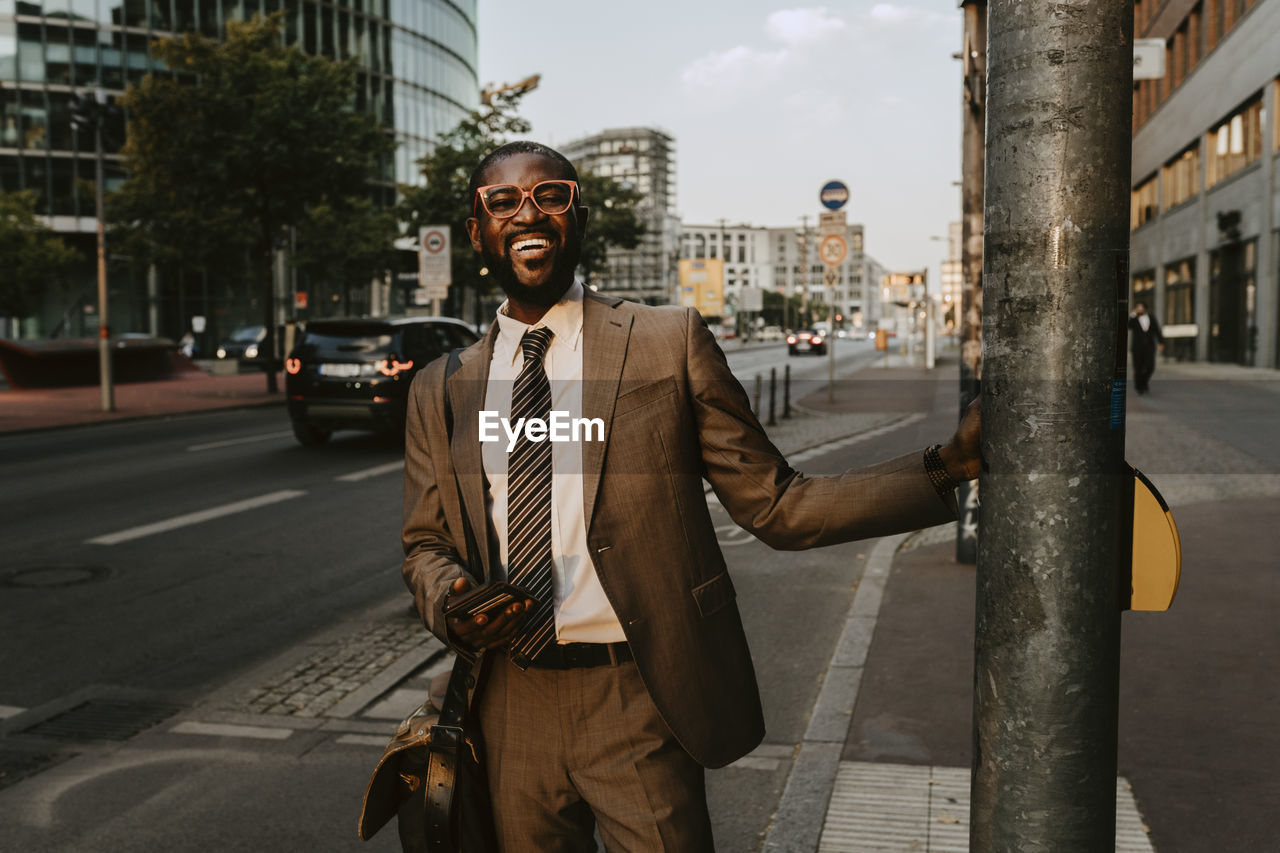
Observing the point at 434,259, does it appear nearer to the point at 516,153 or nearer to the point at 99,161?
the point at 99,161

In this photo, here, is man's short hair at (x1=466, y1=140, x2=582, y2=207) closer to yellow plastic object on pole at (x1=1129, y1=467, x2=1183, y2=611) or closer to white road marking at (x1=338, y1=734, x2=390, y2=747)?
yellow plastic object on pole at (x1=1129, y1=467, x2=1183, y2=611)

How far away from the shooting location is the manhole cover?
24.9 ft

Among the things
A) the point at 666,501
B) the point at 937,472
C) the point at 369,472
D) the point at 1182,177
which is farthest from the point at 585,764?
the point at 1182,177

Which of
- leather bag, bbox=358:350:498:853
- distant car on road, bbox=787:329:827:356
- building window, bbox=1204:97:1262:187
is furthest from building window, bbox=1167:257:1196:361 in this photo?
leather bag, bbox=358:350:498:853

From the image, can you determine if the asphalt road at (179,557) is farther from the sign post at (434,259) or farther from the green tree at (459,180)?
the green tree at (459,180)

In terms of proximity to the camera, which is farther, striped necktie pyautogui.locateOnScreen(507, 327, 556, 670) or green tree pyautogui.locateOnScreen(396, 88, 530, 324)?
green tree pyautogui.locateOnScreen(396, 88, 530, 324)

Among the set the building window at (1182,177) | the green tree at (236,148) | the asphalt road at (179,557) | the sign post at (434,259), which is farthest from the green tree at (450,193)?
the asphalt road at (179,557)

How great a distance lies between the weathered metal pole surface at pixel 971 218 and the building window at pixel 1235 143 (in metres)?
26.7

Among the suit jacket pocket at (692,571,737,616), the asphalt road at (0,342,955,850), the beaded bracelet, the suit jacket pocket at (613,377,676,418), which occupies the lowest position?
the asphalt road at (0,342,955,850)

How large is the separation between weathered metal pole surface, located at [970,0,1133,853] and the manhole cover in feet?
23.4

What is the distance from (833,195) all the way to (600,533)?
20.7 metres

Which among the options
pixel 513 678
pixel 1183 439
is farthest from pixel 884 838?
pixel 1183 439

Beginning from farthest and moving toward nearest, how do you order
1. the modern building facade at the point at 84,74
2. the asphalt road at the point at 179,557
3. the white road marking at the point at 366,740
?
the modern building facade at the point at 84,74 → the asphalt road at the point at 179,557 → the white road marking at the point at 366,740

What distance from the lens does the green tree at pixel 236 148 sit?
81.4ft
